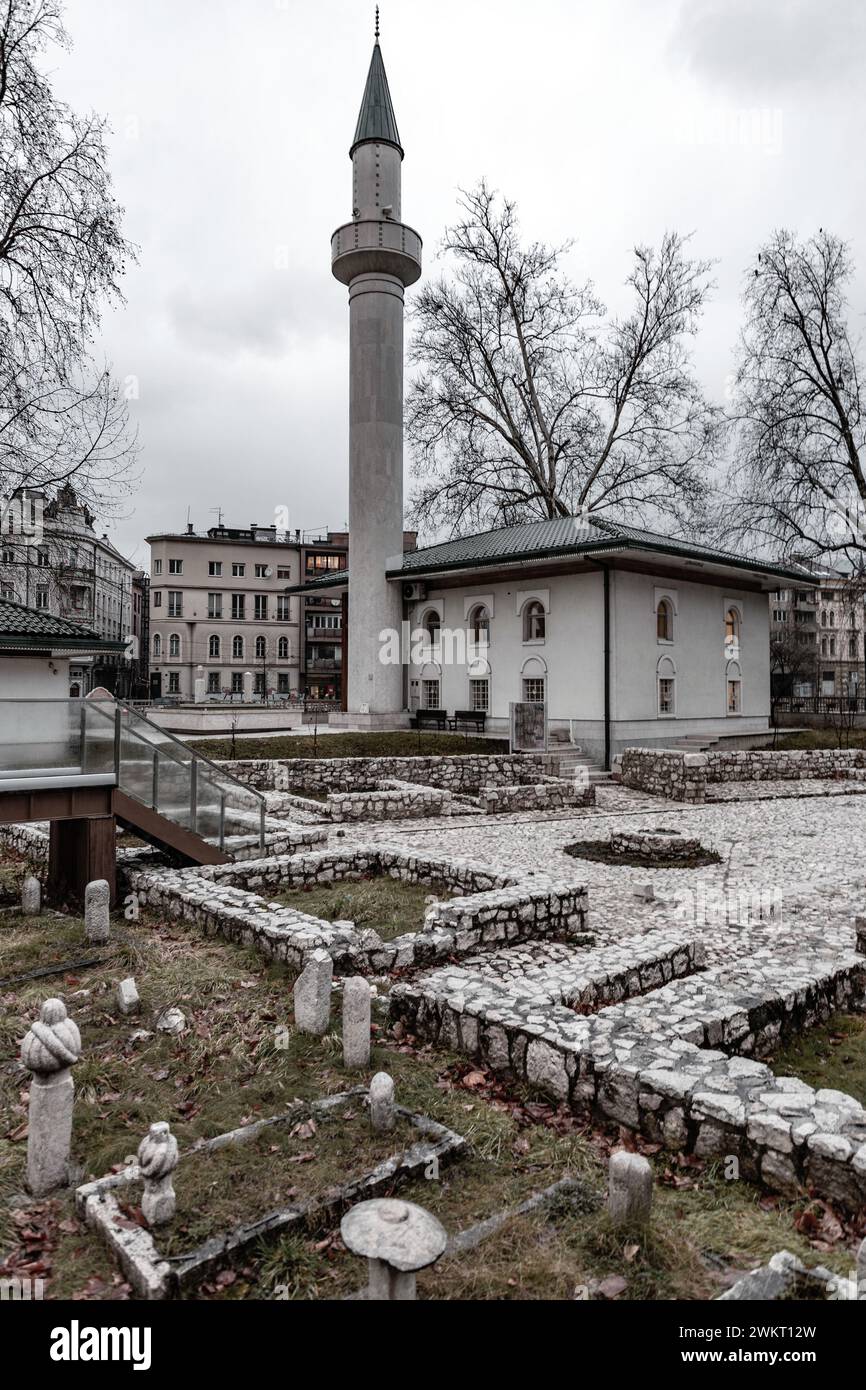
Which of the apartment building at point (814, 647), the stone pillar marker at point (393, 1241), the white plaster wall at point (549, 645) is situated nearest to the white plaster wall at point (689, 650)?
the white plaster wall at point (549, 645)

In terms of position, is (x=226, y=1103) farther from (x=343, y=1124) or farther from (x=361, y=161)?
(x=361, y=161)

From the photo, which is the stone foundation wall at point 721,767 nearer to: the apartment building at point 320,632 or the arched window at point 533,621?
the arched window at point 533,621

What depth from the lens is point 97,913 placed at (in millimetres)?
8414

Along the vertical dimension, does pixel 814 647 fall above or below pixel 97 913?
above

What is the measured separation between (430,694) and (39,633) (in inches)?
667

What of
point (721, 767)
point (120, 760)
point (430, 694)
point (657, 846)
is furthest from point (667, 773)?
point (120, 760)

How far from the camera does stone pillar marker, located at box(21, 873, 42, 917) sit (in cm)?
975

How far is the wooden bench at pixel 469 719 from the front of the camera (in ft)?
90.4

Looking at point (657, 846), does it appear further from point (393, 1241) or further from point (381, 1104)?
point (393, 1241)

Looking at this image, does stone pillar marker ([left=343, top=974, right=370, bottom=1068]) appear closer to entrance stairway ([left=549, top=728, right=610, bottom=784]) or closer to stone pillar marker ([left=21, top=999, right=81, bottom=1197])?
stone pillar marker ([left=21, top=999, right=81, bottom=1197])

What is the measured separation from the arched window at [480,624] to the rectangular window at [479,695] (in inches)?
57.2

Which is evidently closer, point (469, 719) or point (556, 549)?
point (556, 549)

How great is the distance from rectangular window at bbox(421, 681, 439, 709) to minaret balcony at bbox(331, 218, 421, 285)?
15.0 meters
